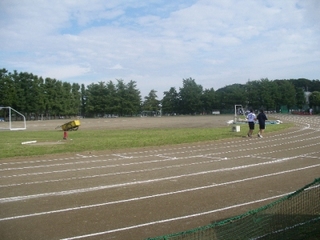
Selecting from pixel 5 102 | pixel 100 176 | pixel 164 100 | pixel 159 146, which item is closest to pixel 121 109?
pixel 164 100

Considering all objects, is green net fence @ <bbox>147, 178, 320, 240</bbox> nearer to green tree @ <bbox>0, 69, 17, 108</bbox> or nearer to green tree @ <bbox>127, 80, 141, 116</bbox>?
green tree @ <bbox>0, 69, 17, 108</bbox>

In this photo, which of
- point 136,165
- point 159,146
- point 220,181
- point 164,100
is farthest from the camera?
point 164,100

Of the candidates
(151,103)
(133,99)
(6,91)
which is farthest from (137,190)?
(151,103)

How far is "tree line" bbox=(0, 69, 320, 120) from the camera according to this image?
91.4 m

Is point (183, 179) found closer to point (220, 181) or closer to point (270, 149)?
point (220, 181)

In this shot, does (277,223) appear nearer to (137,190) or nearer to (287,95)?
(137,190)

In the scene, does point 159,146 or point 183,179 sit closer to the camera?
point 183,179

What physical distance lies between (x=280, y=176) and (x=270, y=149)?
23.5 ft

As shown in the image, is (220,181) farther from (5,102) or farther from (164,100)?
(164,100)

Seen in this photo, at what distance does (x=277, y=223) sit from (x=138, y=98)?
107 m

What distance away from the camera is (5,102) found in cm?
7919

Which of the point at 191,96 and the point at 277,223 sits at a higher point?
the point at 191,96

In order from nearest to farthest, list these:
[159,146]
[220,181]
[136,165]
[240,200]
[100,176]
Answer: [240,200] → [220,181] → [100,176] → [136,165] → [159,146]

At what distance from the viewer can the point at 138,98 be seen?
112 m
